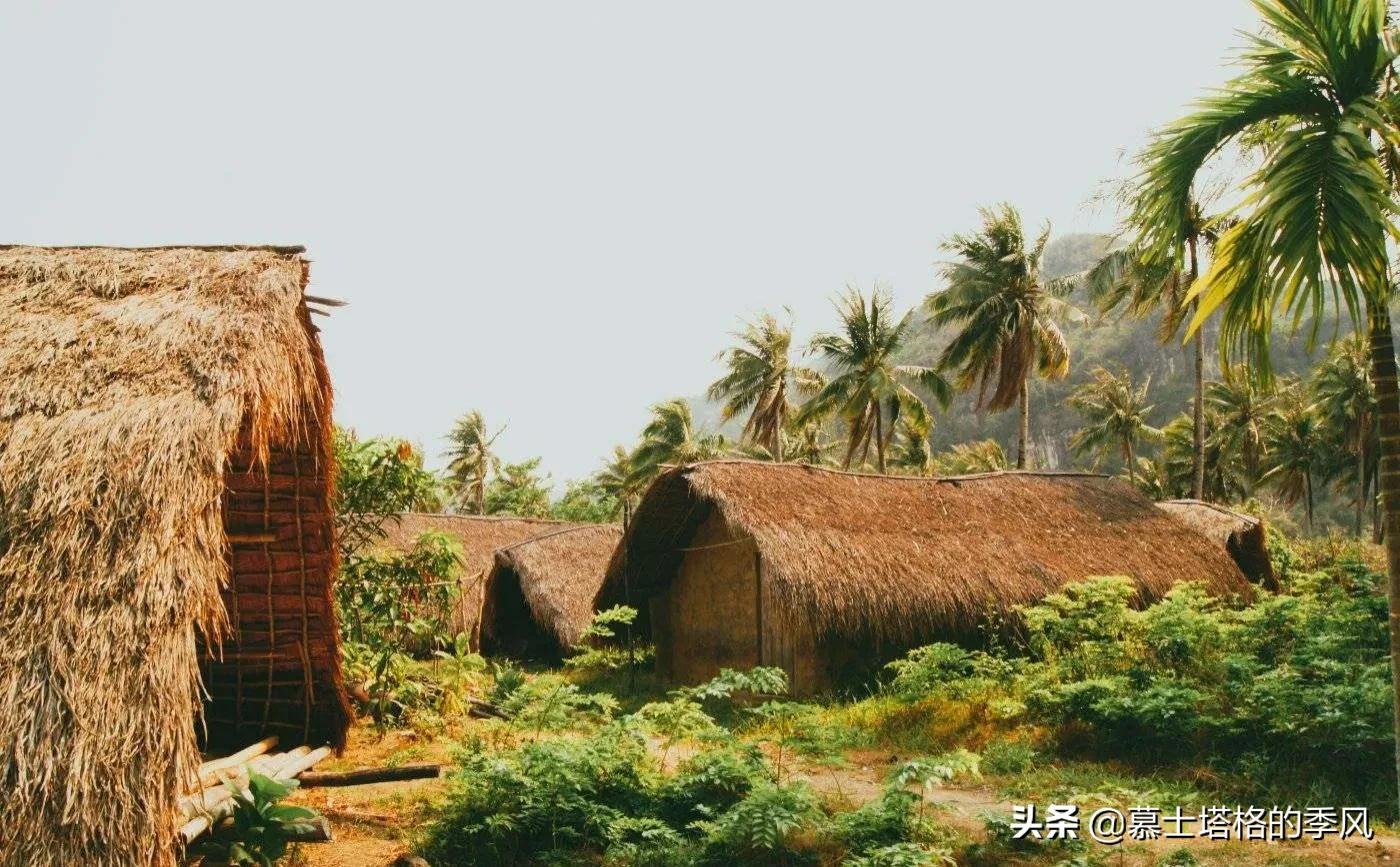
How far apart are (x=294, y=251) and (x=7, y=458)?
8.43 feet

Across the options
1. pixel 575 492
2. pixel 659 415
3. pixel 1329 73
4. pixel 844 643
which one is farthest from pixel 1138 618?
pixel 575 492

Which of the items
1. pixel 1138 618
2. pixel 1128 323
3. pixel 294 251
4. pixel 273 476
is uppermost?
pixel 1128 323

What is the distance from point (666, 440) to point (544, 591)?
1671 centimetres

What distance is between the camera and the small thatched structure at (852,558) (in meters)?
11.9

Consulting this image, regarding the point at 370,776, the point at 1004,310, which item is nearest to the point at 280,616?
the point at 370,776

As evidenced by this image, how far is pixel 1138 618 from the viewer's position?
31.0 ft

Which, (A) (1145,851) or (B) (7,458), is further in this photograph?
(A) (1145,851)

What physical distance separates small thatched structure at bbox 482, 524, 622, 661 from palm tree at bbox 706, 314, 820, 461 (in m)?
9.44

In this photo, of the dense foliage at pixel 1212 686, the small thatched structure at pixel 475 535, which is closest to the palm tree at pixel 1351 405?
the dense foliage at pixel 1212 686

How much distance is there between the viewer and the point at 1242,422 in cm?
3666

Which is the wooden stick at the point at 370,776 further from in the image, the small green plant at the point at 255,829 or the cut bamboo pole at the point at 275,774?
the small green plant at the point at 255,829

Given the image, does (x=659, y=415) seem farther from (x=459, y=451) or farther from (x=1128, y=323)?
(x=1128, y=323)

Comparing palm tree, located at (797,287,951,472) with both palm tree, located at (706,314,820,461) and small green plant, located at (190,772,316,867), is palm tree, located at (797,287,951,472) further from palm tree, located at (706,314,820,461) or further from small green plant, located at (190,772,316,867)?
small green plant, located at (190,772,316,867)

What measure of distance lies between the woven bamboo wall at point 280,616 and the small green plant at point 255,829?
217cm
